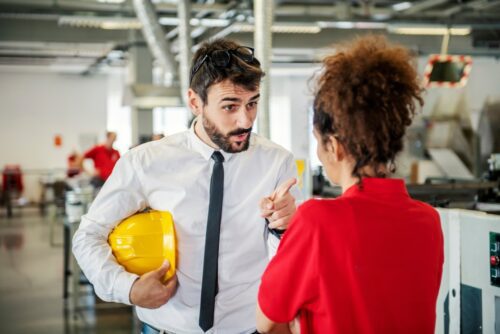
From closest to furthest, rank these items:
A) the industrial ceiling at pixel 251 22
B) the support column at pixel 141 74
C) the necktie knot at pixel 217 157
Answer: the necktie knot at pixel 217 157
the industrial ceiling at pixel 251 22
the support column at pixel 141 74

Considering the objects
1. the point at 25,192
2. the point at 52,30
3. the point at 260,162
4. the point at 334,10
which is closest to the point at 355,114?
the point at 260,162

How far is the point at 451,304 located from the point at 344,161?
4.71 feet

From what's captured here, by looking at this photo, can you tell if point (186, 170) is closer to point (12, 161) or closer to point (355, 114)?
point (355, 114)

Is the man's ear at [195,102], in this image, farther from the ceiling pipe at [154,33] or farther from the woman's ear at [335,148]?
the ceiling pipe at [154,33]

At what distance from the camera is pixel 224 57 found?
1.67 meters

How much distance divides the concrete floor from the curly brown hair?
433 cm

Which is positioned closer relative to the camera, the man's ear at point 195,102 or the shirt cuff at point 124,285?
the shirt cuff at point 124,285

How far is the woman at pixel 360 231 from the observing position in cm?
106

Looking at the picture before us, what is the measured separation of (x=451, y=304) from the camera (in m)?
2.33

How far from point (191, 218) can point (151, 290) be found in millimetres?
254

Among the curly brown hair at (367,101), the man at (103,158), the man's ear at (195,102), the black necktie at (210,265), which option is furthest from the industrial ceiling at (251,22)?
the curly brown hair at (367,101)

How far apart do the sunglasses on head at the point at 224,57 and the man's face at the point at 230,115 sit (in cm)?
6

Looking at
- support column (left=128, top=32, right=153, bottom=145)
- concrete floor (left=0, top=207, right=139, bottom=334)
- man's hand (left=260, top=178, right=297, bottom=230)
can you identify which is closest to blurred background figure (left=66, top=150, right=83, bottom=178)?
support column (left=128, top=32, right=153, bottom=145)

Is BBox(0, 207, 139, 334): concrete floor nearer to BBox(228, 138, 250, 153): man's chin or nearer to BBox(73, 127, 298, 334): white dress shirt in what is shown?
BBox(73, 127, 298, 334): white dress shirt
